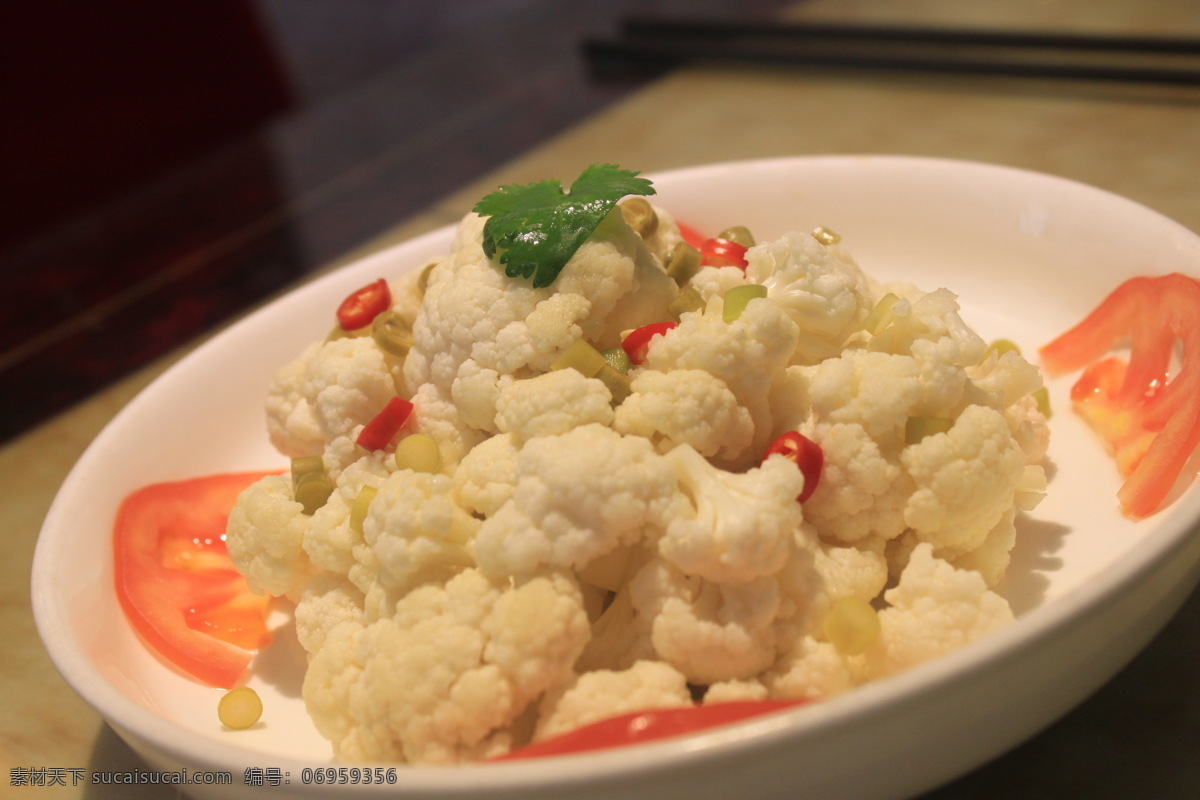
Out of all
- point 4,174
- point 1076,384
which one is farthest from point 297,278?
point 1076,384

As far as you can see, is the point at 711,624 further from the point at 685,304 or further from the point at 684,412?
Answer: the point at 685,304

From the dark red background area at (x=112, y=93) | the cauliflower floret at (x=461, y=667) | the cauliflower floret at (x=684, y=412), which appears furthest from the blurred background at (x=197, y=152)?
the cauliflower floret at (x=684, y=412)

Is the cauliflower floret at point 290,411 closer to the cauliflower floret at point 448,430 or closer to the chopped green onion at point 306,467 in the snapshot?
the chopped green onion at point 306,467

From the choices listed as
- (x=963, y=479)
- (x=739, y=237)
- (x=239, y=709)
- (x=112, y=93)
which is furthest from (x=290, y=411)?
(x=112, y=93)

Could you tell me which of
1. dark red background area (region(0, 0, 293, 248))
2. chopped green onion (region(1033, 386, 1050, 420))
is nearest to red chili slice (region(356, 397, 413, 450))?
chopped green onion (region(1033, 386, 1050, 420))

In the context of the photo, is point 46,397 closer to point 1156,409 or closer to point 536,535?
point 536,535

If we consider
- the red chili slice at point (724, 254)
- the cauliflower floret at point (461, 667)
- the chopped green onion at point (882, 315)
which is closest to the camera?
the cauliflower floret at point (461, 667)

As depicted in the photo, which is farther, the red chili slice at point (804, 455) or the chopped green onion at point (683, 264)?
the chopped green onion at point (683, 264)
